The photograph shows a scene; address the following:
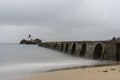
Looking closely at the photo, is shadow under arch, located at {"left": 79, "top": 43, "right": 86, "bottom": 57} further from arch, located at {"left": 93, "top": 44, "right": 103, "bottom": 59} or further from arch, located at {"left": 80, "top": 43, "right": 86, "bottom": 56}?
arch, located at {"left": 93, "top": 44, "right": 103, "bottom": 59}

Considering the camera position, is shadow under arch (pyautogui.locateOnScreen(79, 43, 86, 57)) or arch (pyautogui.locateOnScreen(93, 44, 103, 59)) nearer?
arch (pyautogui.locateOnScreen(93, 44, 103, 59))

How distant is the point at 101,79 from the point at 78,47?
86.4 feet

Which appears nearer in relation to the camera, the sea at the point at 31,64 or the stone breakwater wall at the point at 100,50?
the sea at the point at 31,64

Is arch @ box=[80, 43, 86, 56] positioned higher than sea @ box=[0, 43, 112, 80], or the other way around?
arch @ box=[80, 43, 86, 56]

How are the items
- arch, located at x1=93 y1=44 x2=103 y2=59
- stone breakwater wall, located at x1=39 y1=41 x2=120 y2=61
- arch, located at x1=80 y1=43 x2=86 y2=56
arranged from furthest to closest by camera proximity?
1. arch, located at x1=80 y1=43 x2=86 y2=56
2. arch, located at x1=93 y1=44 x2=103 y2=59
3. stone breakwater wall, located at x1=39 y1=41 x2=120 y2=61

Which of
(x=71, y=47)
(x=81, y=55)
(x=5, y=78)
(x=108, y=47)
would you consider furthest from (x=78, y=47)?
(x=5, y=78)

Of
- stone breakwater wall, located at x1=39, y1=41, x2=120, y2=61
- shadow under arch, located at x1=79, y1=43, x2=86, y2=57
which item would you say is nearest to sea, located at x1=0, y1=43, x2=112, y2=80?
stone breakwater wall, located at x1=39, y1=41, x2=120, y2=61

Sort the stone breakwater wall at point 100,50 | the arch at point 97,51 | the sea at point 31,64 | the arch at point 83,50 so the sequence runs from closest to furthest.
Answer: the sea at point 31,64
the stone breakwater wall at point 100,50
the arch at point 97,51
the arch at point 83,50

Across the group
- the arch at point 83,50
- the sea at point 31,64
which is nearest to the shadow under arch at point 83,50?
the arch at point 83,50

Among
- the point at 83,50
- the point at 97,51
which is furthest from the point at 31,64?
the point at 83,50

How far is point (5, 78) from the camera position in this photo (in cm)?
1416

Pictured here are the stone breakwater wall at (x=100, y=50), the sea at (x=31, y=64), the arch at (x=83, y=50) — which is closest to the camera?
the sea at (x=31, y=64)

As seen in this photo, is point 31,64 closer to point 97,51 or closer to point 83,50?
point 97,51

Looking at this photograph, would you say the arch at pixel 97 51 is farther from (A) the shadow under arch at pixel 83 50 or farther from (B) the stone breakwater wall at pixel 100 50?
(A) the shadow under arch at pixel 83 50
